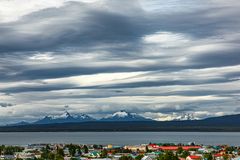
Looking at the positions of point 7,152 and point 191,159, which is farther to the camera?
point 7,152

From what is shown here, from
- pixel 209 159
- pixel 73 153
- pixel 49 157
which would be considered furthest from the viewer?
pixel 73 153

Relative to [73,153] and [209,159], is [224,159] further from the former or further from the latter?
[73,153]

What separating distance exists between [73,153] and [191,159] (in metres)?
30.8

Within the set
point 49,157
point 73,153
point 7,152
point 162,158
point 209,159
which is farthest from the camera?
point 7,152

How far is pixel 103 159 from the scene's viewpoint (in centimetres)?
8419

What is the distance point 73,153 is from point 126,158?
2316cm

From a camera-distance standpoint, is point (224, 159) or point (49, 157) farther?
point (49, 157)

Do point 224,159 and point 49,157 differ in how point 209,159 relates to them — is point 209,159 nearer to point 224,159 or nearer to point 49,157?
point 224,159

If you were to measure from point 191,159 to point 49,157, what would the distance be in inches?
1015

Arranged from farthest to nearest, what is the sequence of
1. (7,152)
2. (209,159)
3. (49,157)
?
(7,152), (49,157), (209,159)

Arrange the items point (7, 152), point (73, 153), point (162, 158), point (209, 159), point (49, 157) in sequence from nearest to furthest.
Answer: point (162, 158) < point (209, 159) < point (49, 157) < point (73, 153) < point (7, 152)

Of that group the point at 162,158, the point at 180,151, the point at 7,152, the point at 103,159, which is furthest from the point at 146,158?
the point at 7,152

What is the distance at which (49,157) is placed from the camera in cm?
8812

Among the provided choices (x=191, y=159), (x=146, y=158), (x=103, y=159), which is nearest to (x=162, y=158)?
(x=146, y=158)
